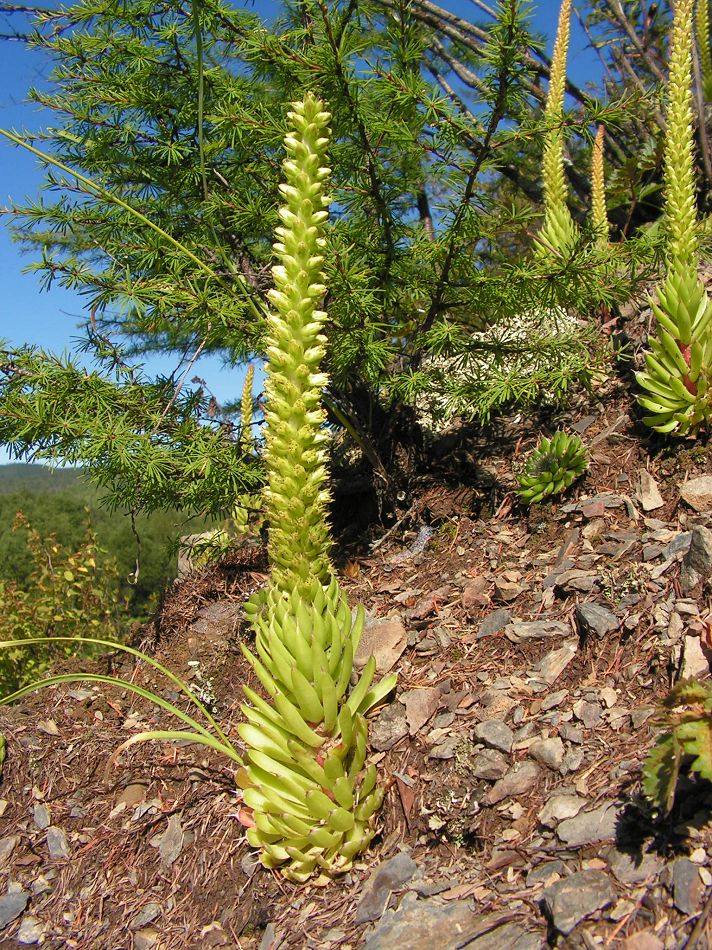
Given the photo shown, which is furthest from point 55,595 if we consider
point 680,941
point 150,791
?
point 680,941

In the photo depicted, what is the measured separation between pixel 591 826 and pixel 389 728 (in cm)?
100

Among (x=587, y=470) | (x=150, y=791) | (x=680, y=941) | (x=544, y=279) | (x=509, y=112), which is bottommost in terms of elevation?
(x=680, y=941)

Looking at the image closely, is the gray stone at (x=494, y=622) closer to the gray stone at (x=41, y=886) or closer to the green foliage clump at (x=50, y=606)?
the gray stone at (x=41, y=886)

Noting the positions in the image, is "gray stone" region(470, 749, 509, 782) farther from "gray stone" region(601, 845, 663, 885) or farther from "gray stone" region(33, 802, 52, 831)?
"gray stone" region(33, 802, 52, 831)

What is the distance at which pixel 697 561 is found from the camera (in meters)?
2.79

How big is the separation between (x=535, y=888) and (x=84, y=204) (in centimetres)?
412

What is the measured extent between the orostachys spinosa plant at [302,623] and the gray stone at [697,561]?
4.68 feet

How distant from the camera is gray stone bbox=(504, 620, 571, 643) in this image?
3.09m

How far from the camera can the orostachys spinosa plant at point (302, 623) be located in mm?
2275

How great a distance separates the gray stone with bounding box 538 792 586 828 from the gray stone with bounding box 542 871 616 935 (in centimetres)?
23

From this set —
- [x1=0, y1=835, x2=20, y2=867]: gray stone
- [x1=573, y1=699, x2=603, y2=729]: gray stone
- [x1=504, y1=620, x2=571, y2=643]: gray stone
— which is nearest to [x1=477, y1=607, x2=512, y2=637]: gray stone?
[x1=504, y1=620, x2=571, y2=643]: gray stone

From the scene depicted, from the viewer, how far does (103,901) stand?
9.61 feet

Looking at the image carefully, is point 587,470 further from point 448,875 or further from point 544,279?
point 448,875

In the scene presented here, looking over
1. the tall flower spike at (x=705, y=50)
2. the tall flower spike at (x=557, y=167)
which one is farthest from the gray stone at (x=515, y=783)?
the tall flower spike at (x=705, y=50)
